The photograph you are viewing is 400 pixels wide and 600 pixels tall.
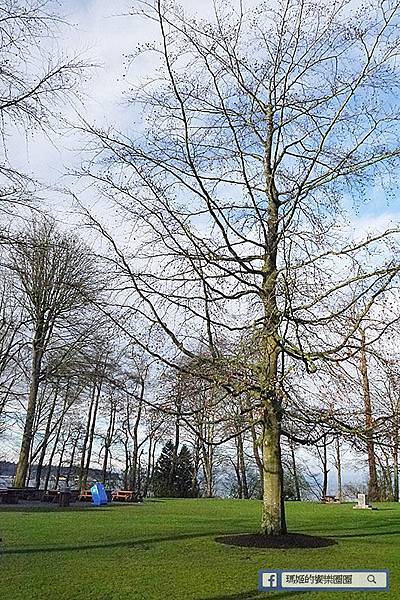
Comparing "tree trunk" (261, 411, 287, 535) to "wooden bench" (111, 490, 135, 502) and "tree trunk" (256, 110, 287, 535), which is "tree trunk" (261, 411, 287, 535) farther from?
"wooden bench" (111, 490, 135, 502)

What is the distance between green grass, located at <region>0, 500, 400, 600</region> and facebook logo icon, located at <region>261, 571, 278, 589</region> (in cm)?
15

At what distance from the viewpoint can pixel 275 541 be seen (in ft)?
36.4

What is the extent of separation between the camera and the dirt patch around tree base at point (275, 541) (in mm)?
10875

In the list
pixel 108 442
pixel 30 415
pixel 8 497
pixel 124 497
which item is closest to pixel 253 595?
pixel 8 497

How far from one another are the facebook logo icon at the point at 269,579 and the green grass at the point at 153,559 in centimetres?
15

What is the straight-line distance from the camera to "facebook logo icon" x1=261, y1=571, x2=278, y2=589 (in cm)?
735

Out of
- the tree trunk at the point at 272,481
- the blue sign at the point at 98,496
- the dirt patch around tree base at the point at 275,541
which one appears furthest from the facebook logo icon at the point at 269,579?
the blue sign at the point at 98,496

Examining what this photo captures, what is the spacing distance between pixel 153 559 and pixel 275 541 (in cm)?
256

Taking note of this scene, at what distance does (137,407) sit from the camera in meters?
12.3

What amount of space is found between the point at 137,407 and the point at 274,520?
126 inches

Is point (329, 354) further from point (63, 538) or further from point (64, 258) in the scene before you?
point (64, 258)

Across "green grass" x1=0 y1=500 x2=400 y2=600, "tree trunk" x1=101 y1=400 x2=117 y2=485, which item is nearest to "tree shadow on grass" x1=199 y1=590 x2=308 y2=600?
"green grass" x1=0 y1=500 x2=400 y2=600

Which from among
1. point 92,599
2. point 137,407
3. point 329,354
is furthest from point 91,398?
point 92,599

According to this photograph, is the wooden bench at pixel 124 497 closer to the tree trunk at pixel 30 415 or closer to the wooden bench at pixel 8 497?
the tree trunk at pixel 30 415
